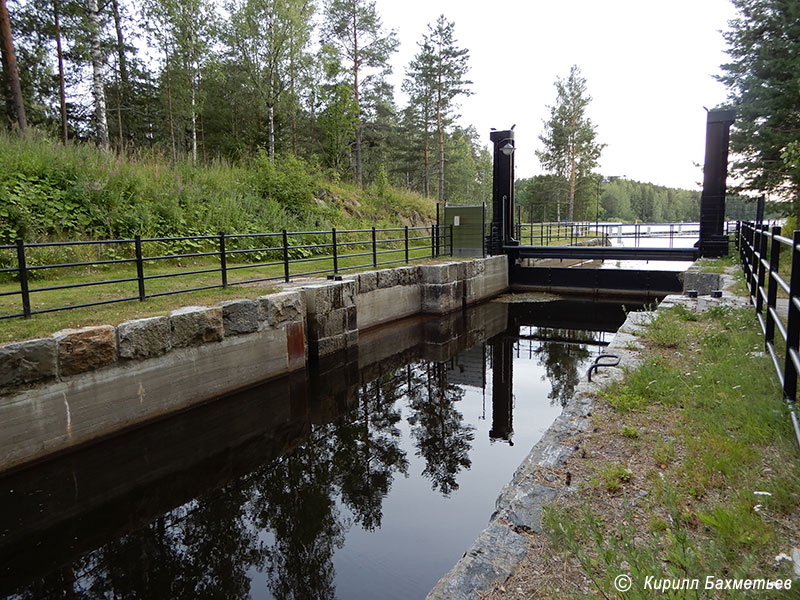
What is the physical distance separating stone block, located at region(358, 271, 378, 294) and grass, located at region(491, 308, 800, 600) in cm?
657

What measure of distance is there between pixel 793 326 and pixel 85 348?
5.81 metres

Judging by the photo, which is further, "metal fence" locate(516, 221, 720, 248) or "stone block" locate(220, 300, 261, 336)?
"metal fence" locate(516, 221, 720, 248)

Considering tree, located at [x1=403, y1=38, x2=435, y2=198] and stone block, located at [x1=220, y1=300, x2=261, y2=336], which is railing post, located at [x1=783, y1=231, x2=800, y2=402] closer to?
stone block, located at [x1=220, y1=300, x2=261, y2=336]

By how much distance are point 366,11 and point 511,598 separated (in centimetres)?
3087

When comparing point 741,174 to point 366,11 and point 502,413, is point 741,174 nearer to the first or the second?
point 502,413

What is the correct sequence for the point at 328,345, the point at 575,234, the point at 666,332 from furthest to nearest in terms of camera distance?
1. the point at 575,234
2. the point at 328,345
3. the point at 666,332

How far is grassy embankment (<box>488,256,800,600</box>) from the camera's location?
1.97 m

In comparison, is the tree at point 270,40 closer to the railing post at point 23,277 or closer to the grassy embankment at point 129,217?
the grassy embankment at point 129,217

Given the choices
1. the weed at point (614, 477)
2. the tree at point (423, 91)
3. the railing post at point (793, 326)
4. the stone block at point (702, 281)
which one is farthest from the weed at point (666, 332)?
the tree at point (423, 91)

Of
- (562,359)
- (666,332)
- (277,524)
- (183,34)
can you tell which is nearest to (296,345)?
(277,524)

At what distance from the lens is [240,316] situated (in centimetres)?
687

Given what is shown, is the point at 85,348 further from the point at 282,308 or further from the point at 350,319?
the point at 350,319

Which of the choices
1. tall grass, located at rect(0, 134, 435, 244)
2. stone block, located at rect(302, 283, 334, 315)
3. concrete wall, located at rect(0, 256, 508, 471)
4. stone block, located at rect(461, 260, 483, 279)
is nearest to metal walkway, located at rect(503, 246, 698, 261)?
stone block, located at rect(461, 260, 483, 279)
